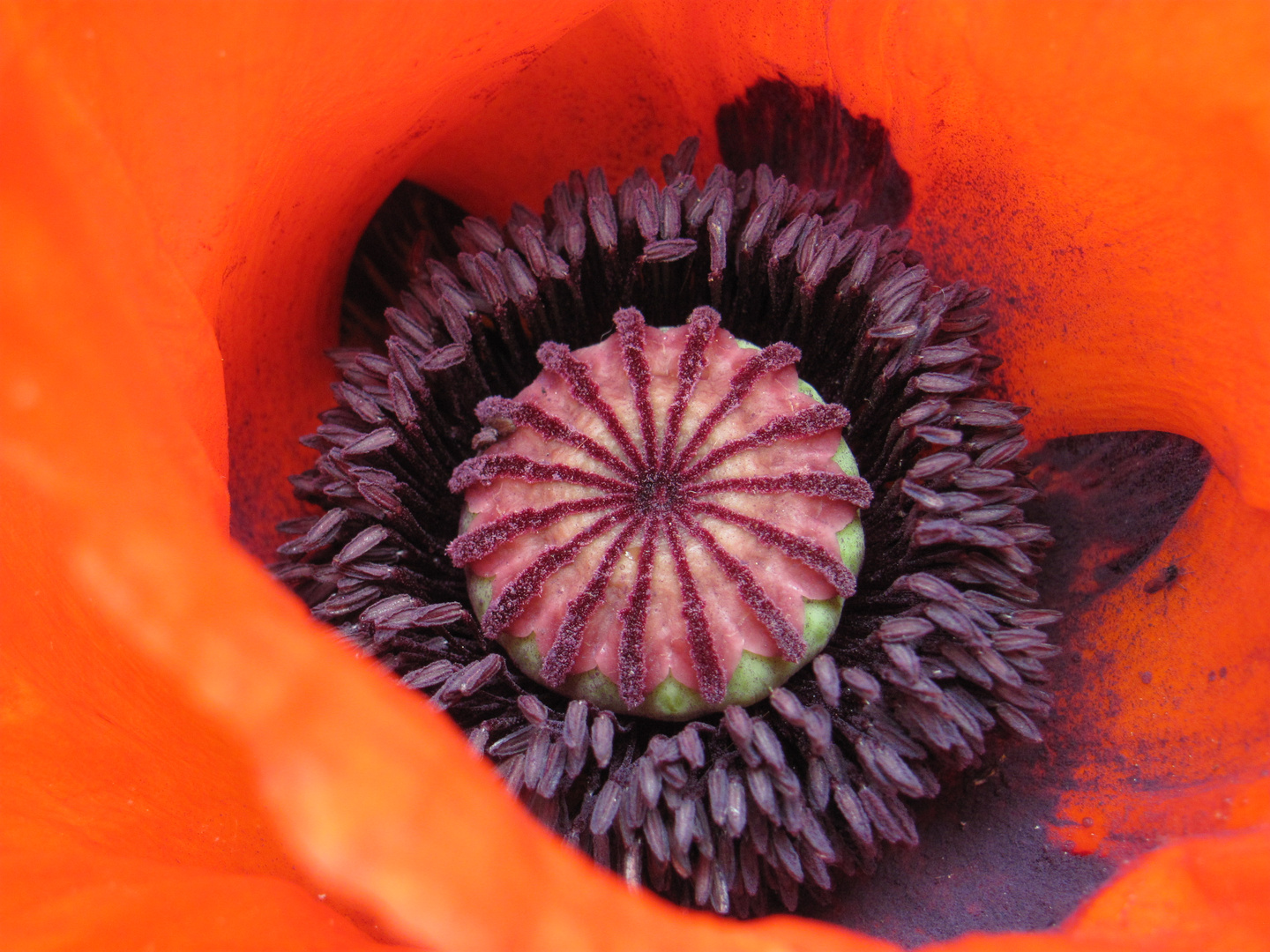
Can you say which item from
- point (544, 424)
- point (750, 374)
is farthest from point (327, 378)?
point (750, 374)

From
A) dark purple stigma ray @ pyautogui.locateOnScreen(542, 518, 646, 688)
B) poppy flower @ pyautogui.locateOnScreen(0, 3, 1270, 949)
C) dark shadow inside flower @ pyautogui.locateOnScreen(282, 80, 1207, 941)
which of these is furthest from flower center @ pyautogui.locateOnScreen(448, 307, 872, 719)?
poppy flower @ pyautogui.locateOnScreen(0, 3, 1270, 949)

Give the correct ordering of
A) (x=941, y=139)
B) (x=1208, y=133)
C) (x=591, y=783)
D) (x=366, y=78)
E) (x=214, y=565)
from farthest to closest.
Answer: (x=941, y=139)
(x=591, y=783)
(x=366, y=78)
(x=1208, y=133)
(x=214, y=565)

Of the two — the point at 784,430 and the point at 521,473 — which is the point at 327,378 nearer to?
the point at 521,473

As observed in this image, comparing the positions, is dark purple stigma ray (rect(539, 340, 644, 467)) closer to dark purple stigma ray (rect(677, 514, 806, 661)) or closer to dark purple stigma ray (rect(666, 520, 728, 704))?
dark purple stigma ray (rect(677, 514, 806, 661))

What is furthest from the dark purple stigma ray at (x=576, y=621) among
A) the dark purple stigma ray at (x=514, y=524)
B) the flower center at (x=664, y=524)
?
the dark purple stigma ray at (x=514, y=524)

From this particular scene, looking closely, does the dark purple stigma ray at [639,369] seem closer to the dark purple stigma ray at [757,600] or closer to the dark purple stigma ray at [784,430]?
the dark purple stigma ray at [784,430]

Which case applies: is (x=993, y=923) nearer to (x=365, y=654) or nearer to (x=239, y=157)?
(x=365, y=654)

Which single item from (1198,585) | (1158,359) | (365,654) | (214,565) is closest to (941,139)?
(1158,359)
